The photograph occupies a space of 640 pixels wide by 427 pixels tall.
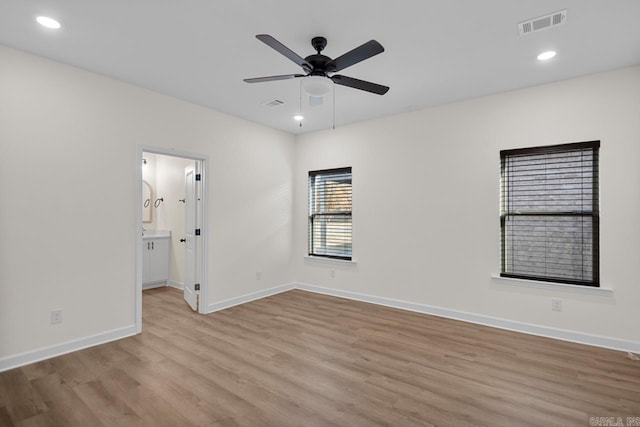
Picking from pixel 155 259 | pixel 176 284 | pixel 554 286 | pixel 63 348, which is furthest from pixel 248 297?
pixel 554 286

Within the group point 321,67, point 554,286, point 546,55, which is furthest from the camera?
point 554,286

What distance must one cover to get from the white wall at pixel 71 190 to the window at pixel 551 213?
3837 millimetres

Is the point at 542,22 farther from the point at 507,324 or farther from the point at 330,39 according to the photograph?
the point at 507,324

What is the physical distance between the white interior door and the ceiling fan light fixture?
2692mm

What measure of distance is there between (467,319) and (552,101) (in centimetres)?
270

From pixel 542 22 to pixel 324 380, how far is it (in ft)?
10.6

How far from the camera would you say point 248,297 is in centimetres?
491

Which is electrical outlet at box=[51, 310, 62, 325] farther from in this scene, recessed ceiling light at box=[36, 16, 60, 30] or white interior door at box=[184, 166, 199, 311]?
recessed ceiling light at box=[36, 16, 60, 30]

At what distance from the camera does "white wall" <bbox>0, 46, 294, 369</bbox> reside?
111 inches

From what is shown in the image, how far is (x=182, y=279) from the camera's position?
576 cm

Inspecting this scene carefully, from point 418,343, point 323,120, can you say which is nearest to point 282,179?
point 323,120

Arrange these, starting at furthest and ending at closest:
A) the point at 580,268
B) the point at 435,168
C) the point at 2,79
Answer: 1. the point at 435,168
2. the point at 580,268
3. the point at 2,79

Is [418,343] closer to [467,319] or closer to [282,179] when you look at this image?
→ [467,319]

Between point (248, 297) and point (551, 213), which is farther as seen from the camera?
point (248, 297)
